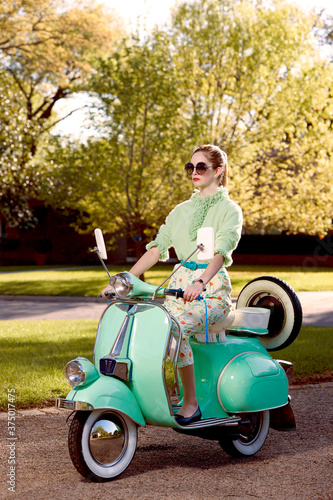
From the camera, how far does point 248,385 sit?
4109 millimetres

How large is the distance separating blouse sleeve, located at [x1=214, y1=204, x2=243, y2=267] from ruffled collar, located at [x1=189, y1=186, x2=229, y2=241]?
0.14m

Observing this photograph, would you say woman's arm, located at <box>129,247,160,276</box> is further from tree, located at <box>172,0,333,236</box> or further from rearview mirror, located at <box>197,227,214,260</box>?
tree, located at <box>172,0,333,236</box>

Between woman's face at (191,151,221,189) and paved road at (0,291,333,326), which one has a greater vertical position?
woman's face at (191,151,221,189)

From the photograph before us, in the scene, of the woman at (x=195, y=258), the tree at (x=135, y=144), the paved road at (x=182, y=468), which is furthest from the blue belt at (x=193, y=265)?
the tree at (x=135, y=144)

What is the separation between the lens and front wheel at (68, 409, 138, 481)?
3588mm

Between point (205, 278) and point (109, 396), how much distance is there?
2.67 ft

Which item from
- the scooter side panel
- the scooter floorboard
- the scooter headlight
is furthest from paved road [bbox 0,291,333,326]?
the scooter headlight

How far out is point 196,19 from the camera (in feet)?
63.8

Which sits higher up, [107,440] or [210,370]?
[210,370]

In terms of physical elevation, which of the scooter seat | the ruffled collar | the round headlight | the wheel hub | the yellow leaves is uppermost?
the yellow leaves

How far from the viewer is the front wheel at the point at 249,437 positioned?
4.20m

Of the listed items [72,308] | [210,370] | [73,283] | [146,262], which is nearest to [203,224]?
[146,262]

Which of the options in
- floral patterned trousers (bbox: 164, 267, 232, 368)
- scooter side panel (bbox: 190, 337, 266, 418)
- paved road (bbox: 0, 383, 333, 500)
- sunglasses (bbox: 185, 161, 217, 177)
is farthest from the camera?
sunglasses (bbox: 185, 161, 217, 177)

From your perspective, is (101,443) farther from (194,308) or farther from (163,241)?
(163,241)
